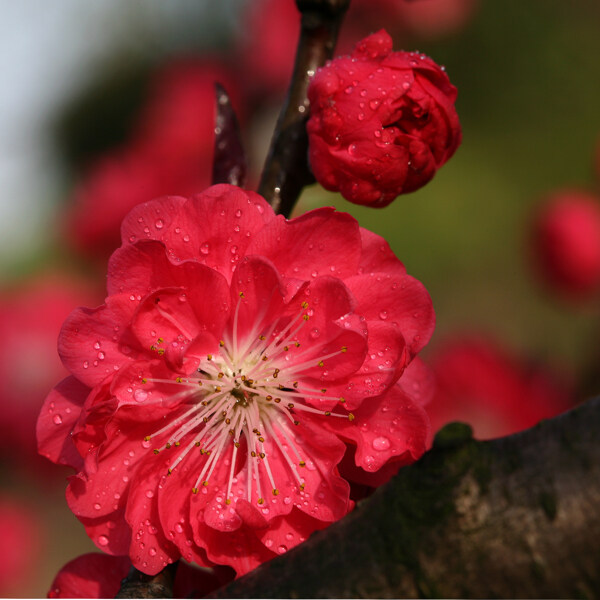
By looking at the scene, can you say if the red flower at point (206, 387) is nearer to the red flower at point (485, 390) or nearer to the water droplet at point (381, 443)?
the water droplet at point (381, 443)

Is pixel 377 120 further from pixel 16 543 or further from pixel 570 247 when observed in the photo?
pixel 16 543

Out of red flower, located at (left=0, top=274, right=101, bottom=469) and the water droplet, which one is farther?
red flower, located at (left=0, top=274, right=101, bottom=469)

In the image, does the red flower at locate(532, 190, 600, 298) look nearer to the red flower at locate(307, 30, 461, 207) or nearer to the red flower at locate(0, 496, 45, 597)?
the red flower at locate(307, 30, 461, 207)

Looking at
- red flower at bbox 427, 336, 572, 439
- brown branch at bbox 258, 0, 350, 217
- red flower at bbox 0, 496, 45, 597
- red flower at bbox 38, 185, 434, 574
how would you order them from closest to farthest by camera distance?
red flower at bbox 38, 185, 434, 574, brown branch at bbox 258, 0, 350, 217, red flower at bbox 427, 336, 572, 439, red flower at bbox 0, 496, 45, 597

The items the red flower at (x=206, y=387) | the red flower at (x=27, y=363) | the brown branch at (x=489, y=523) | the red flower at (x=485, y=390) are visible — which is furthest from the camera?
the red flower at (x=27, y=363)

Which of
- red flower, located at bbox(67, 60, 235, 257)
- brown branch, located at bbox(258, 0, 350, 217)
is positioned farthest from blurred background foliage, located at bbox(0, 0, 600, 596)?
brown branch, located at bbox(258, 0, 350, 217)

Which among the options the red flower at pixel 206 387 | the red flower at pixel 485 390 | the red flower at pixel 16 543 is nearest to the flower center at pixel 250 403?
the red flower at pixel 206 387

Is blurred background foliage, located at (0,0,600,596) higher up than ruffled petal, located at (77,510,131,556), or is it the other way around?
blurred background foliage, located at (0,0,600,596)
